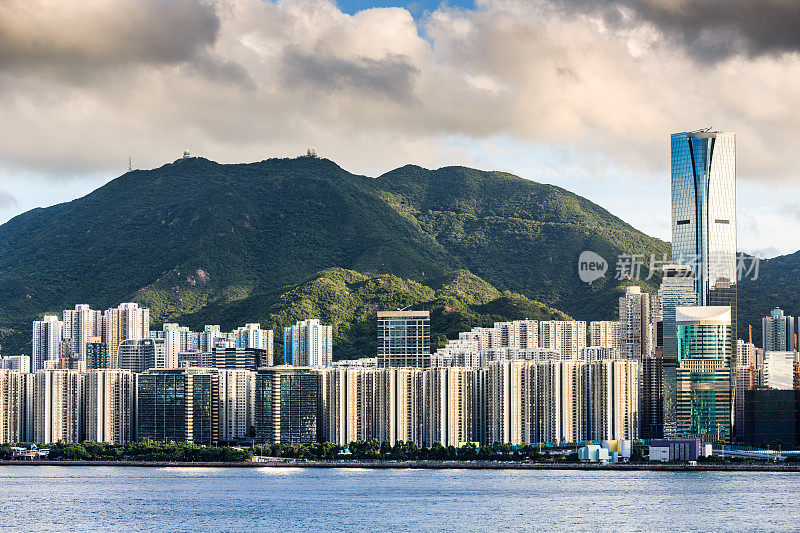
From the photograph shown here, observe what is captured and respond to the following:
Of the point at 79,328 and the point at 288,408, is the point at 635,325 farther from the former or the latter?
the point at 79,328

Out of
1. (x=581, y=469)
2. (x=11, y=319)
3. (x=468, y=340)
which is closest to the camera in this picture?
(x=581, y=469)

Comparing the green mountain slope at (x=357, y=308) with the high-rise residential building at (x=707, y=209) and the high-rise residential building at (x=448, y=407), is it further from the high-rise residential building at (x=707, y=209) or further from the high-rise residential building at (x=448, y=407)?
the high-rise residential building at (x=448, y=407)

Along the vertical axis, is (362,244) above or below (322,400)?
above

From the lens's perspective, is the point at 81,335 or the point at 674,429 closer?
the point at 674,429

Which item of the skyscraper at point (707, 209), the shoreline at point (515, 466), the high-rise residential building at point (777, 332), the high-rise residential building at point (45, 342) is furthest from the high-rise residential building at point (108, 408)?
the high-rise residential building at point (777, 332)

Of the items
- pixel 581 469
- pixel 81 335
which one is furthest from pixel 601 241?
pixel 581 469

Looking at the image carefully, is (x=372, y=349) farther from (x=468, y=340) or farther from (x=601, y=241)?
(x=601, y=241)

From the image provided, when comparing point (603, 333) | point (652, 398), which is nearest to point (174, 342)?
point (603, 333)
